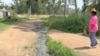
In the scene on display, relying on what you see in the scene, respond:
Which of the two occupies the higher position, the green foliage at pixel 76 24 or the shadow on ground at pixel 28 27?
the green foliage at pixel 76 24

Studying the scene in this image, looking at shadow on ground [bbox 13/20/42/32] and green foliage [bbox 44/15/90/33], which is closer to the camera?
green foliage [bbox 44/15/90/33]

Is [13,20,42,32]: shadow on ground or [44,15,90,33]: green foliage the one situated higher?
[44,15,90,33]: green foliage

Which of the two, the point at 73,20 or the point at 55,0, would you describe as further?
the point at 55,0

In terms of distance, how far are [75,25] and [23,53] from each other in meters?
15.1

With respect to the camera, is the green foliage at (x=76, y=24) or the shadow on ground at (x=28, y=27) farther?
the shadow on ground at (x=28, y=27)

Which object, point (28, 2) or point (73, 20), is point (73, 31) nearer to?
point (73, 20)

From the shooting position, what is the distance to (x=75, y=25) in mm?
27422

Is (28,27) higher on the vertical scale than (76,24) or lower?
lower

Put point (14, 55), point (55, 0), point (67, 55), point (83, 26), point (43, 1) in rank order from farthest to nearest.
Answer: point (55, 0), point (43, 1), point (83, 26), point (14, 55), point (67, 55)

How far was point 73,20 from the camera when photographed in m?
27.7

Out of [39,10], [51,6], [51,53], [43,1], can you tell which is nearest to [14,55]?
[51,53]

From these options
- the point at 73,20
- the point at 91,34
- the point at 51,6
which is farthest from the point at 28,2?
the point at 91,34

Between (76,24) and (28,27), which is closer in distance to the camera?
(76,24)

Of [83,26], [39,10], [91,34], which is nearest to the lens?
[91,34]
